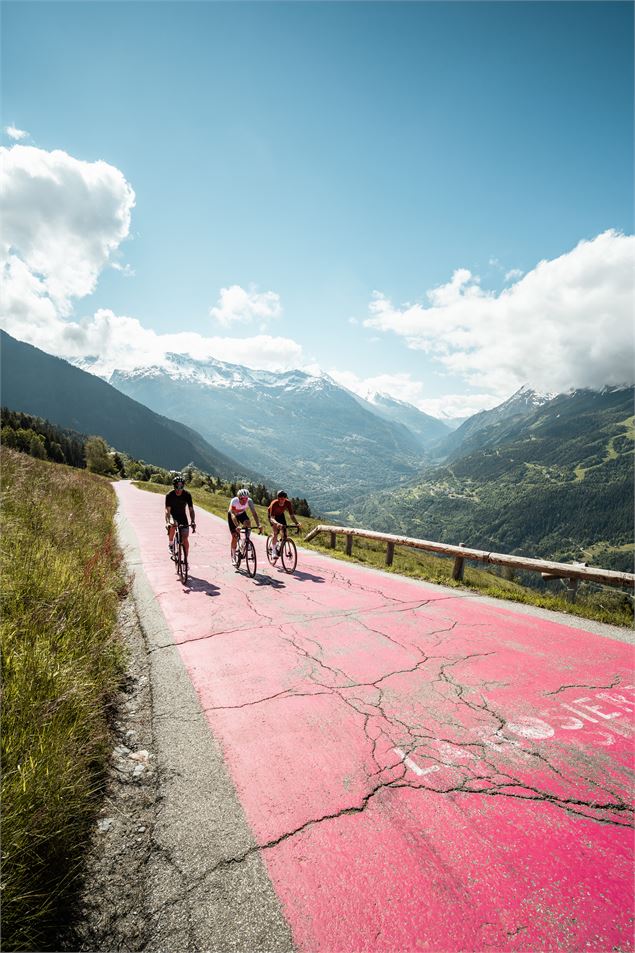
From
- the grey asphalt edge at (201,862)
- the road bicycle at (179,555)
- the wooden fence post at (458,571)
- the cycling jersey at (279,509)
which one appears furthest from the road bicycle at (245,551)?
the grey asphalt edge at (201,862)

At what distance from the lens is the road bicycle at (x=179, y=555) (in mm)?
9508

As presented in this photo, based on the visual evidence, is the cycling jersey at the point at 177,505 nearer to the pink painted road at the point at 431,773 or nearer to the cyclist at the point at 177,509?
the cyclist at the point at 177,509

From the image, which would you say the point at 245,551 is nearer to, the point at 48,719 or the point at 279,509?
the point at 279,509

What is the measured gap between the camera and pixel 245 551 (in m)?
10.4

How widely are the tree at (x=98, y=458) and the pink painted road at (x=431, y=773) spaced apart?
219 ft

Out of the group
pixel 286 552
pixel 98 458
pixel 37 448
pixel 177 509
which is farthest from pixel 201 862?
pixel 98 458

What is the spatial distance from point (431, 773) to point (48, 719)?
315cm

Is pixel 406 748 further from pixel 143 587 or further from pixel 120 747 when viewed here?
pixel 143 587

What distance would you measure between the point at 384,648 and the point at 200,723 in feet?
9.17

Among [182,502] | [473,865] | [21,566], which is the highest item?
[182,502]

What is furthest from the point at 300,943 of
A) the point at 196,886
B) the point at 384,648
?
the point at 384,648

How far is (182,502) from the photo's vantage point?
10.3m

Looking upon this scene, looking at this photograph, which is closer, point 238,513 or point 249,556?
point 249,556

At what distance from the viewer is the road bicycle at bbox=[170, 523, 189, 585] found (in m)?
9.51
